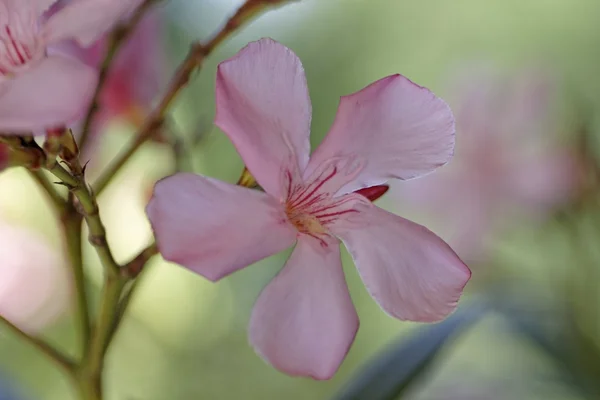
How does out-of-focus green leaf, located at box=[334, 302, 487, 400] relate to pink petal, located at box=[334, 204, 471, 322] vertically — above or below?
below

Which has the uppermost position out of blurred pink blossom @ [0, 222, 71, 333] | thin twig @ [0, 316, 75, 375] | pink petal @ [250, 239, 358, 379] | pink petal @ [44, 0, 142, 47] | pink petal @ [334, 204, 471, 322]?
pink petal @ [44, 0, 142, 47]

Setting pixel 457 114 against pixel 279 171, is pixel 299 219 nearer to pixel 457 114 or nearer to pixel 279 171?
pixel 279 171

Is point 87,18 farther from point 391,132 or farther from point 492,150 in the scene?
point 492,150

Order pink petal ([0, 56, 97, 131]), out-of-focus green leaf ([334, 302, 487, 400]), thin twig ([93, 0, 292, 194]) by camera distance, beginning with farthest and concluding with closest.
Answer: out-of-focus green leaf ([334, 302, 487, 400]) → thin twig ([93, 0, 292, 194]) → pink petal ([0, 56, 97, 131])

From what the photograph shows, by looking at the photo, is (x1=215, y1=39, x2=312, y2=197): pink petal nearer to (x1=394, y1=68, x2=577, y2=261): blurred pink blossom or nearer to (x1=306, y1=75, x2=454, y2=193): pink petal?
(x1=306, y1=75, x2=454, y2=193): pink petal

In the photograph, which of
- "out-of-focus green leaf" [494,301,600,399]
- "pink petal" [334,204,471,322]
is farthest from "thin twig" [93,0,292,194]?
"out-of-focus green leaf" [494,301,600,399]

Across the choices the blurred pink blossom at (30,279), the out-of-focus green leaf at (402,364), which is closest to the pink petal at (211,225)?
the out-of-focus green leaf at (402,364)

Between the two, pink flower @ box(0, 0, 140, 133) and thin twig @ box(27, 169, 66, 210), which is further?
thin twig @ box(27, 169, 66, 210)

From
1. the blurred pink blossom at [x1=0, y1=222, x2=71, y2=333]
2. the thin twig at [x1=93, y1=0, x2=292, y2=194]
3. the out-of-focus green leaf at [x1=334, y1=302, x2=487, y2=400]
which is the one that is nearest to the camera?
the thin twig at [x1=93, y1=0, x2=292, y2=194]
